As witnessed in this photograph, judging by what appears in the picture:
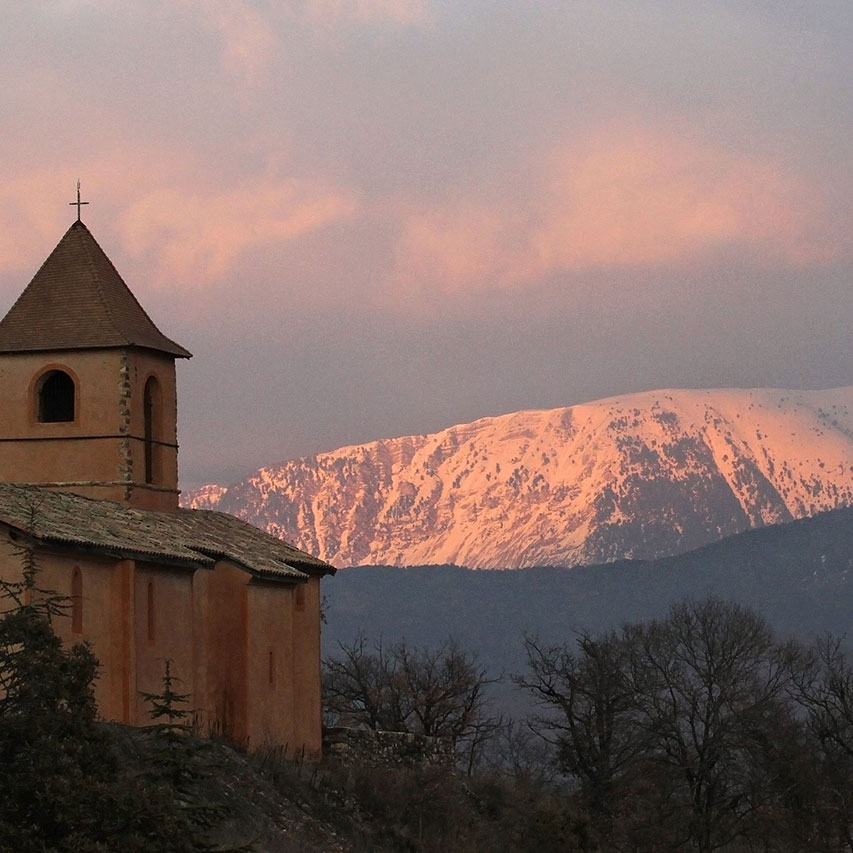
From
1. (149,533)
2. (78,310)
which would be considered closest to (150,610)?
(149,533)

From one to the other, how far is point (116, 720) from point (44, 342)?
36.1 ft

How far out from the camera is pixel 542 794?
187 ft

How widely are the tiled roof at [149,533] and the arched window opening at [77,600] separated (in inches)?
21.9

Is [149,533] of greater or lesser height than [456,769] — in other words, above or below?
above

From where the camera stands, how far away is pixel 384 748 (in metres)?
53.6

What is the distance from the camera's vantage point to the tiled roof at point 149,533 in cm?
4084

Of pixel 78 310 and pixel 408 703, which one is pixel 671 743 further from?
pixel 78 310

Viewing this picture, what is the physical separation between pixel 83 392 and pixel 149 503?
9.48 feet

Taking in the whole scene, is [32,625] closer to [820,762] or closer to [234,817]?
[234,817]

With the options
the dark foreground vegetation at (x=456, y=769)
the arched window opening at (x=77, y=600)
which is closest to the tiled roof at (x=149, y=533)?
the arched window opening at (x=77, y=600)

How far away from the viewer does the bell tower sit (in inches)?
1933

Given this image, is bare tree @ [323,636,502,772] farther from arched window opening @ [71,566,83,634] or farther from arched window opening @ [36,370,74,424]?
arched window opening @ [71,566,83,634]

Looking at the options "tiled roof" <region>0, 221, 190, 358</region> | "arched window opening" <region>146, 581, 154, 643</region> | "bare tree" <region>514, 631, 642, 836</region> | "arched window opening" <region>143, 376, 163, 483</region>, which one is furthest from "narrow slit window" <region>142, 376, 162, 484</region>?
"bare tree" <region>514, 631, 642, 836</region>

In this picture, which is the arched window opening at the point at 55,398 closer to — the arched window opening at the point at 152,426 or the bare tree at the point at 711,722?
the arched window opening at the point at 152,426
